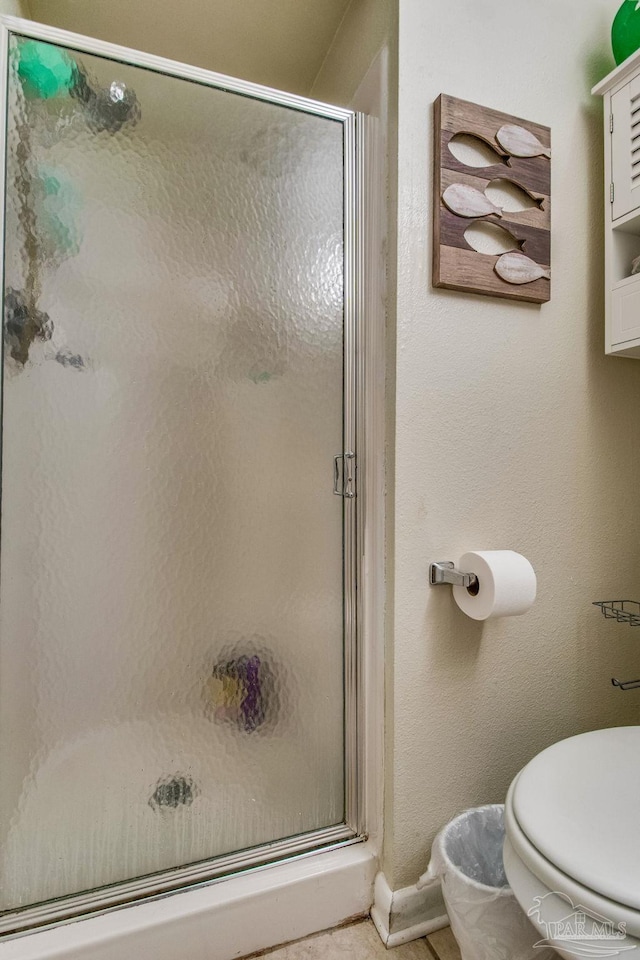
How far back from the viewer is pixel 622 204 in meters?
1.15

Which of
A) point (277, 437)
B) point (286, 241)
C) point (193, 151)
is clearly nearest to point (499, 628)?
point (277, 437)

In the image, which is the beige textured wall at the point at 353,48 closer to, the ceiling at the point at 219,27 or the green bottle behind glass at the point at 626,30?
the ceiling at the point at 219,27

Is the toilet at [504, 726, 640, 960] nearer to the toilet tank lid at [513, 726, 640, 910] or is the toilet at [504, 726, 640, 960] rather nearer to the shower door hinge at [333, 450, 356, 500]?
the toilet tank lid at [513, 726, 640, 910]

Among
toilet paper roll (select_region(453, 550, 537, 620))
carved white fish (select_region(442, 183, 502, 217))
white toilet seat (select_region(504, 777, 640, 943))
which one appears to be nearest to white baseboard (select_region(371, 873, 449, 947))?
white toilet seat (select_region(504, 777, 640, 943))

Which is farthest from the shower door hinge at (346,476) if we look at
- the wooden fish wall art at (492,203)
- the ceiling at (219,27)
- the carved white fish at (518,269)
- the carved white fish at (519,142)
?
the ceiling at (219,27)

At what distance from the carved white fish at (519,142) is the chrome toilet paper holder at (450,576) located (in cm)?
95

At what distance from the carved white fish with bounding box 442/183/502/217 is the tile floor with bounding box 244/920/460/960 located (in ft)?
5.15

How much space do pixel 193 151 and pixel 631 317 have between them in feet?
3.42

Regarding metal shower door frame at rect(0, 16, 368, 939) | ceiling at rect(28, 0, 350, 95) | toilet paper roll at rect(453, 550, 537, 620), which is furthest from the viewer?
ceiling at rect(28, 0, 350, 95)

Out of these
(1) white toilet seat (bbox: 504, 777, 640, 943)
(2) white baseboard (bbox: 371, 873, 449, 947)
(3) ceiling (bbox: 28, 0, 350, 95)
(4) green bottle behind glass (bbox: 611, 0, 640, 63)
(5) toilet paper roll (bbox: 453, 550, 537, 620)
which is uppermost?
(3) ceiling (bbox: 28, 0, 350, 95)

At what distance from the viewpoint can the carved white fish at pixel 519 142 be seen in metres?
1.11

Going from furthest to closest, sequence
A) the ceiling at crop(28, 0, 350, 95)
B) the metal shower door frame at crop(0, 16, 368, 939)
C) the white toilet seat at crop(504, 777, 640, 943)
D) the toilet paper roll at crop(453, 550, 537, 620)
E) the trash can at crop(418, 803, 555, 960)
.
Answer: the ceiling at crop(28, 0, 350, 95) < the metal shower door frame at crop(0, 16, 368, 939) < the toilet paper roll at crop(453, 550, 537, 620) < the trash can at crop(418, 803, 555, 960) < the white toilet seat at crop(504, 777, 640, 943)

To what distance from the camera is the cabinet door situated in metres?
1.11

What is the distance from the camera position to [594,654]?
125 centimetres
